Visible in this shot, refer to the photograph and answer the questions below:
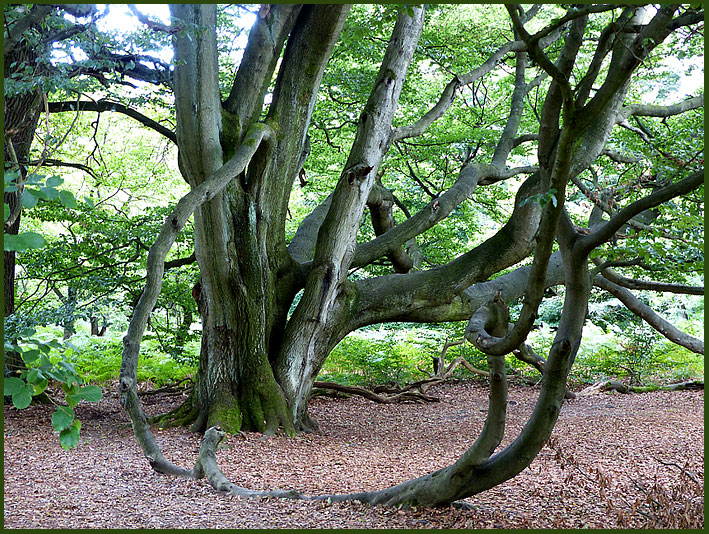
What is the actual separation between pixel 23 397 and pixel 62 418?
17cm

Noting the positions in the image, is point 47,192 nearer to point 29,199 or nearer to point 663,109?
point 29,199

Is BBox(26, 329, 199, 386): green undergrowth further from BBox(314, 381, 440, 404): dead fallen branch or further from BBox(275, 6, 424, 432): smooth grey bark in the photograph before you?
BBox(275, 6, 424, 432): smooth grey bark

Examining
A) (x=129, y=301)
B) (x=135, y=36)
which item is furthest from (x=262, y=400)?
(x=135, y=36)

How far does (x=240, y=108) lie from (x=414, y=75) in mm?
4041

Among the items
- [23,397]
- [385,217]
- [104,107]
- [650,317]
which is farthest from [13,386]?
[650,317]

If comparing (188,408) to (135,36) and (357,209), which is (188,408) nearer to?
(357,209)

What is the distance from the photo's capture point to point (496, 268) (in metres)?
7.43

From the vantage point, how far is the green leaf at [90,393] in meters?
1.93

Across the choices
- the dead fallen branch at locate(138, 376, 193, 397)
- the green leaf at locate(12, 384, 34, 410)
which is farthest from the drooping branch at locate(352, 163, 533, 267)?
the green leaf at locate(12, 384, 34, 410)

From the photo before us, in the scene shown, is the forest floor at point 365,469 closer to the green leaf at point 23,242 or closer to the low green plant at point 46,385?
the low green plant at point 46,385

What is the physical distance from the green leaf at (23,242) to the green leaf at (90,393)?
0.47m

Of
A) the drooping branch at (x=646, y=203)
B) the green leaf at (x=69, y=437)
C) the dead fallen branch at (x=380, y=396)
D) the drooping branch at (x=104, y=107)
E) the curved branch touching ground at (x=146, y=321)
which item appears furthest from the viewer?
the dead fallen branch at (x=380, y=396)

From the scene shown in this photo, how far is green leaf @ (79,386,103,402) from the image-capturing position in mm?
1928

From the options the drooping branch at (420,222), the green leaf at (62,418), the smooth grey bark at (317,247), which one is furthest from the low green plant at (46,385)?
the drooping branch at (420,222)
